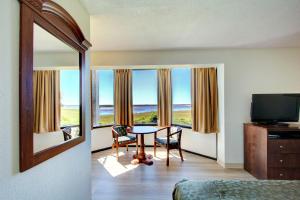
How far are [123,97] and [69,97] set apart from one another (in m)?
3.42

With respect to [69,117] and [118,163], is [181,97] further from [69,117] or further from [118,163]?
[69,117]

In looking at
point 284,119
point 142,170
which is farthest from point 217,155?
point 142,170

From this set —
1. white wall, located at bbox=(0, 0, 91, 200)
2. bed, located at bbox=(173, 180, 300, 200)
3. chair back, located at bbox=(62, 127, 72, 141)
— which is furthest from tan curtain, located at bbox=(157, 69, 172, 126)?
white wall, located at bbox=(0, 0, 91, 200)

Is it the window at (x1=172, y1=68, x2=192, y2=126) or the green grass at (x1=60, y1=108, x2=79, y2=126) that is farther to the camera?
the window at (x1=172, y1=68, x2=192, y2=126)

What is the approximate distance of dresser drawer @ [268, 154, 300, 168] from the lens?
119 inches

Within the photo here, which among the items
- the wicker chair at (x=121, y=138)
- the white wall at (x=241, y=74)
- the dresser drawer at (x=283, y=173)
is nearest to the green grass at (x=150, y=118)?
the wicker chair at (x=121, y=138)

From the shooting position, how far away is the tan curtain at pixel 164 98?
5.28 meters

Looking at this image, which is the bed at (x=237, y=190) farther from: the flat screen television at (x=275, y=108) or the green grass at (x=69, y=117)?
the flat screen television at (x=275, y=108)

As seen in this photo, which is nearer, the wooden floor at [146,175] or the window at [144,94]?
the wooden floor at [146,175]

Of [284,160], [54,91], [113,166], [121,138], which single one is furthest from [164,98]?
[54,91]

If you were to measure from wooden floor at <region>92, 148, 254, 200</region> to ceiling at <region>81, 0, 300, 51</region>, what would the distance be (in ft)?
8.02

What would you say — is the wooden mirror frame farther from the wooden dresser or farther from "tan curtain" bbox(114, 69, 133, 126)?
"tan curtain" bbox(114, 69, 133, 126)

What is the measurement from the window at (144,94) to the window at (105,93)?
0.66 m

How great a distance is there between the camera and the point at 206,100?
4.38 meters
